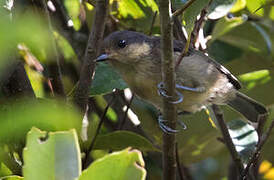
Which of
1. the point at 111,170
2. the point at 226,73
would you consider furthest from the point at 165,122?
the point at 226,73

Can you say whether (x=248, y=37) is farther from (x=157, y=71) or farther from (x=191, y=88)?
(x=157, y=71)

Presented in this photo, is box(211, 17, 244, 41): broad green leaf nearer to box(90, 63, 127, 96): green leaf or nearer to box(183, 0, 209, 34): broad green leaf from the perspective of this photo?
box(90, 63, 127, 96): green leaf

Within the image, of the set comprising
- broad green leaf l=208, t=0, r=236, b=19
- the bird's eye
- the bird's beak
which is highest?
broad green leaf l=208, t=0, r=236, b=19

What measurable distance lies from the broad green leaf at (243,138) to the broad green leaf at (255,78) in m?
0.27

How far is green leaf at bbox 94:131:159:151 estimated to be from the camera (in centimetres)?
223

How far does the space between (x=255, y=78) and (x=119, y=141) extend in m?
0.96

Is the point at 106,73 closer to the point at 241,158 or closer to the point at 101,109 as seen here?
the point at 101,109

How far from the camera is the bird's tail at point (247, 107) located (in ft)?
9.27

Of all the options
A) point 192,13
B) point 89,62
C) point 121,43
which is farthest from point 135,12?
point 192,13

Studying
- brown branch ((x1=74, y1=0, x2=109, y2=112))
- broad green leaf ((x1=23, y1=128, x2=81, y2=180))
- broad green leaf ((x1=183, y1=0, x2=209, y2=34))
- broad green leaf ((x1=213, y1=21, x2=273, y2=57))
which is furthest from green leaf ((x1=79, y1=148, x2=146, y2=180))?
broad green leaf ((x1=213, y1=21, x2=273, y2=57))

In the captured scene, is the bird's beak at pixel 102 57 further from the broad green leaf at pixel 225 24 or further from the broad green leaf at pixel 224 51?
the broad green leaf at pixel 224 51

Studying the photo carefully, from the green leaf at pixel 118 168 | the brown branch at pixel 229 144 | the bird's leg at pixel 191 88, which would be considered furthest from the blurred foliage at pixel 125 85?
the green leaf at pixel 118 168

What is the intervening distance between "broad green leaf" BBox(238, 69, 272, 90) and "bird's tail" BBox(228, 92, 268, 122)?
13 centimetres

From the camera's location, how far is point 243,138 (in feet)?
8.42
